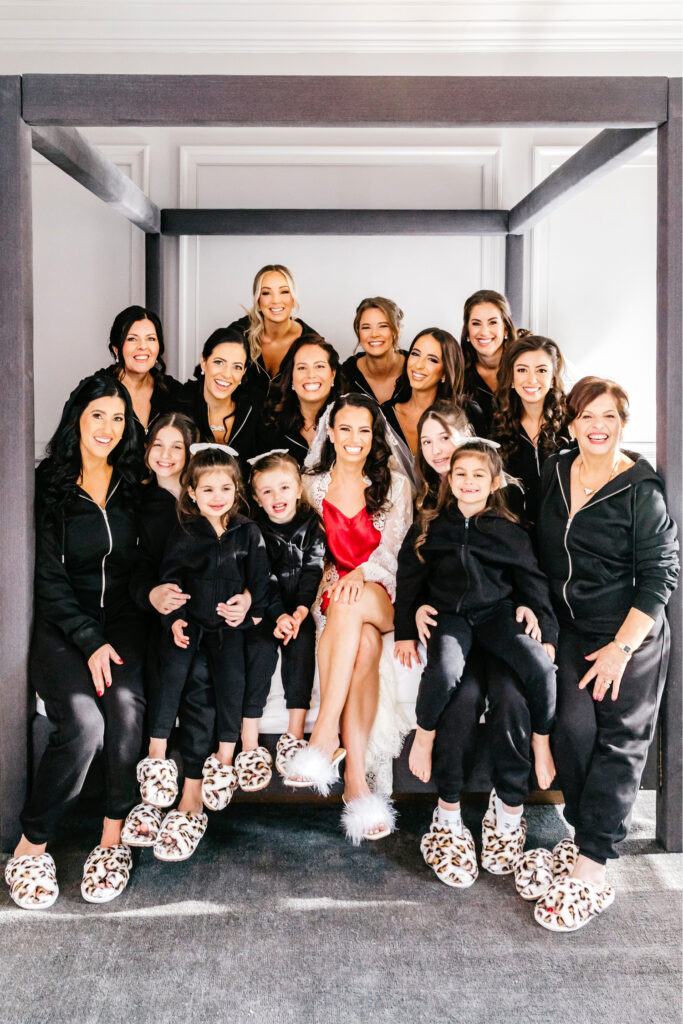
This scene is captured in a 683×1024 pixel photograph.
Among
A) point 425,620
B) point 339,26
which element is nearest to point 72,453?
point 425,620

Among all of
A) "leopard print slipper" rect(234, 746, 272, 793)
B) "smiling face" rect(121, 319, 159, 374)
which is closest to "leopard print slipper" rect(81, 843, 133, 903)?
"leopard print slipper" rect(234, 746, 272, 793)

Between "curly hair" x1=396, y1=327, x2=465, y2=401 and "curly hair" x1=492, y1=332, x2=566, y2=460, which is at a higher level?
"curly hair" x1=396, y1=327, x2=465, y2=401

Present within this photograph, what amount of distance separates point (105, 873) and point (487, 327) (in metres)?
2.42

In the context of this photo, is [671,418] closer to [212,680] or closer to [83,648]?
[212,680]

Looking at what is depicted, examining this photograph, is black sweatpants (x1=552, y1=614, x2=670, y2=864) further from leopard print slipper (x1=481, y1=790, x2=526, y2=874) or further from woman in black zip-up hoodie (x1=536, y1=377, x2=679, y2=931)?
leopard print slipper (x1=481, y1=790, x2=526, y2=874)

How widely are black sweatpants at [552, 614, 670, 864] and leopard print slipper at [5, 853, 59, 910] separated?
148 centimetres

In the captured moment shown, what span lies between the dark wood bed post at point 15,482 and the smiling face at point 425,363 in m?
1.44

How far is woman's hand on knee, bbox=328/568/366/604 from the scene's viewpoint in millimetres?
2607

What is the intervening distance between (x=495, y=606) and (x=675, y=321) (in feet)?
3.47

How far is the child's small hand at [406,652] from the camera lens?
255cm

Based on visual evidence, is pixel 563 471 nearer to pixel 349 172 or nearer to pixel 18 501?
pixel 18 501

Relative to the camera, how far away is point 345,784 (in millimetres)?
2484

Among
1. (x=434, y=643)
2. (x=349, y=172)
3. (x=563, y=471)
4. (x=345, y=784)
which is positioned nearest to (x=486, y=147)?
(x=349, y=172)

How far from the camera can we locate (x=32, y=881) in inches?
87.4
